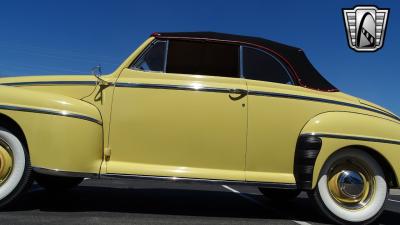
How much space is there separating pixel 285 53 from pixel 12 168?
304cm

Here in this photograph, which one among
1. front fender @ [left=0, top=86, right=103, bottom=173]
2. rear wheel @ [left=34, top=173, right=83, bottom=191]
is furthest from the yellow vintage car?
rear wheel @ [left=34, top=173, right=83, bottom=191]

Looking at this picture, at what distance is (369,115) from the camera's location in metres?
4.72

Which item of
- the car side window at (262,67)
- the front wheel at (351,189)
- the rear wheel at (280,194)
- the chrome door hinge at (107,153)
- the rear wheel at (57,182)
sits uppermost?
the car side window at (262,67)

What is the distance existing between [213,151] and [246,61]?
104 centimetres

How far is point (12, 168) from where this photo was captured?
13.8 ft

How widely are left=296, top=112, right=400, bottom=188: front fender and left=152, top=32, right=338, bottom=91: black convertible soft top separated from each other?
427mm

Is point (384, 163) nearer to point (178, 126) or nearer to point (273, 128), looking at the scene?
point (273, 128)

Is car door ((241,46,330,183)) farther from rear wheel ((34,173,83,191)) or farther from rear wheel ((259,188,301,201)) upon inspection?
rear wheel ((34,173,83,191))

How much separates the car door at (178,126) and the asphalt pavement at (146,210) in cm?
44

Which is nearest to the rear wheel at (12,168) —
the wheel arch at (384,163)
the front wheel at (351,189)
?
the front wheel at (351,189)

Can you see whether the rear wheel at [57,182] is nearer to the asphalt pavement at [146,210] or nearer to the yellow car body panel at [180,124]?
the asphalt pavement at [146,210]

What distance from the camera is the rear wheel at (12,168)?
416 cm

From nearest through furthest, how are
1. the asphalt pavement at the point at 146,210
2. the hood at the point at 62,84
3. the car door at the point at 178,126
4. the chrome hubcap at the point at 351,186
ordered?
the asphalt pavement at the point at 146,210 → the car door at the point at 178,126 → the hood at the point at 62,84 → the chrome hubcap at the point at 351,186

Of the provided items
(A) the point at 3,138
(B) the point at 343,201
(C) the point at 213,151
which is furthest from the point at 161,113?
(B) the point at 343,201
